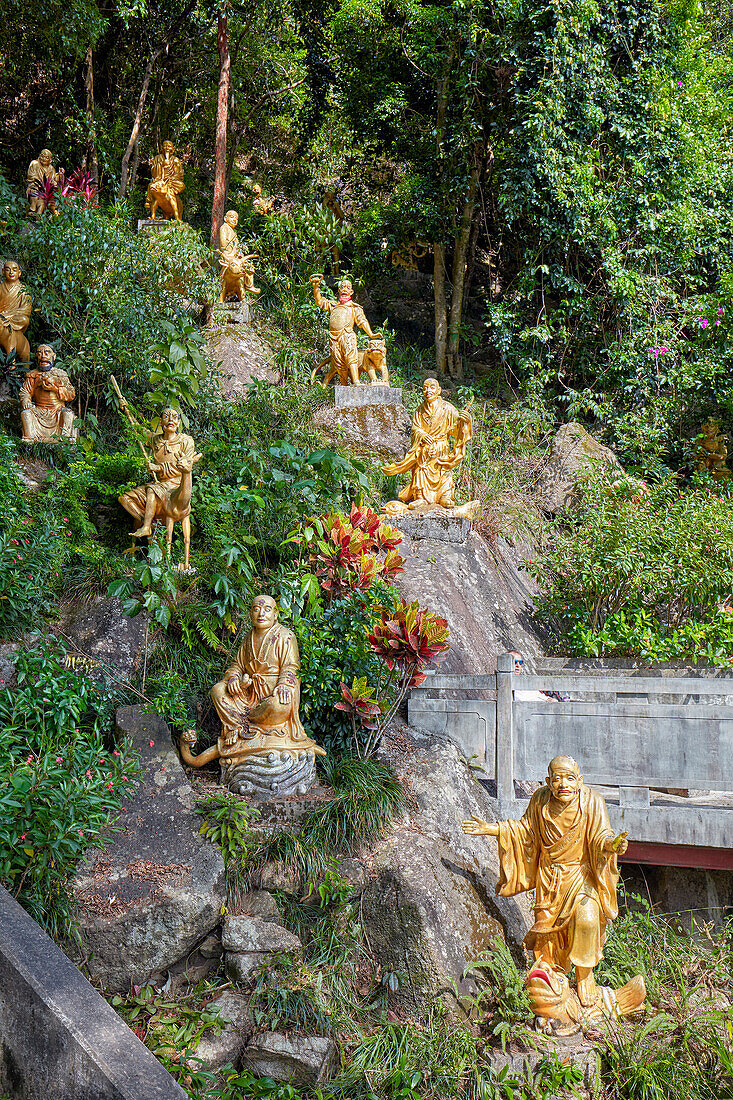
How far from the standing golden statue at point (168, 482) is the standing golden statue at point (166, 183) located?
28.8 feet

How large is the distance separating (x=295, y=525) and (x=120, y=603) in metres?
1.86

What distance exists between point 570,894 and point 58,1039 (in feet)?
9.83

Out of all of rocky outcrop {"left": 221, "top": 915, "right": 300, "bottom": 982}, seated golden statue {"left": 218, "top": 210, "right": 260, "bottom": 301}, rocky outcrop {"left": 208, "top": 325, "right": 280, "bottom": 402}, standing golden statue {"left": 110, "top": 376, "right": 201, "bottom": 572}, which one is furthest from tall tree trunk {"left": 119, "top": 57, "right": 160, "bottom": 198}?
rocky outcrop {"left": 221, "top": 915, "right": 300, "bottom": 982}

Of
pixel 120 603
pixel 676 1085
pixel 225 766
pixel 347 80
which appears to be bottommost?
pixel 676 1085

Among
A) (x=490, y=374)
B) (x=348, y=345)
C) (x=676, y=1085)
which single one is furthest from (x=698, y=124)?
(x=676, y=1085)

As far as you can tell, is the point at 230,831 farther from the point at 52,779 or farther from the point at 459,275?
the point at 459,275

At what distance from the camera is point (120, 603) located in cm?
774

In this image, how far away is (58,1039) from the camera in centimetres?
330

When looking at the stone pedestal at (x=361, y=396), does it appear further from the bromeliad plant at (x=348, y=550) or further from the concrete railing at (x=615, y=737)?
the concrete railing at (x=615, y=737)

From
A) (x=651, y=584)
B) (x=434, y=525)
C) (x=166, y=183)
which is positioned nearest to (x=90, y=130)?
(x=166, y=183)

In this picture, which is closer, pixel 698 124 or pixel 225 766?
pixel 225 766

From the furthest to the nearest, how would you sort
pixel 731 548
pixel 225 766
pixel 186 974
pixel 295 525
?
pixel 731 548 < pixel 295 525 < pixel 225 766 < pixel 186 974

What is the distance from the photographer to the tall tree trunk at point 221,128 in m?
14.0

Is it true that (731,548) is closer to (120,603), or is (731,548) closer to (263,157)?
(120,603)
